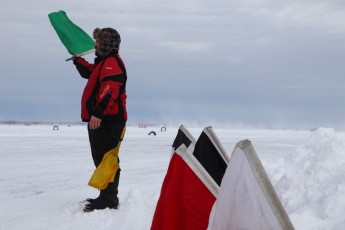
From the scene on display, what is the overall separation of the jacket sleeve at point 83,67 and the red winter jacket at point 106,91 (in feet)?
0.58

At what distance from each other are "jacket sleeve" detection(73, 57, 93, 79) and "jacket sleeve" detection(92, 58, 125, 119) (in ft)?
1.72

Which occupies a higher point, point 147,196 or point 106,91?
point 106,91

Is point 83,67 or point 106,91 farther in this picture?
point 83,67

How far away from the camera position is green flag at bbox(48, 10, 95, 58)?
512cm

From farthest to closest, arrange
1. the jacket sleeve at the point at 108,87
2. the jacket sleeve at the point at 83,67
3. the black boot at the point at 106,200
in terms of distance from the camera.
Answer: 1. the jacket sleeve at the point at 83,67
2. the black boot at the point at 106,200
3. the jacket sleeve at the point at 108,87

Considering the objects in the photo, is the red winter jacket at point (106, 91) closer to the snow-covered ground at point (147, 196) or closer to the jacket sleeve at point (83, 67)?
the jacket sleeve at point (83, 67)

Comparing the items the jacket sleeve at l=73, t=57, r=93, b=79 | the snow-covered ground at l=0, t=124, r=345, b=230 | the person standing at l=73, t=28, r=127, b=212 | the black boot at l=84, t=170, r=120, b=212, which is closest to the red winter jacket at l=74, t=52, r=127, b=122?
the person standing at l=73, t=28, r=127, b=212

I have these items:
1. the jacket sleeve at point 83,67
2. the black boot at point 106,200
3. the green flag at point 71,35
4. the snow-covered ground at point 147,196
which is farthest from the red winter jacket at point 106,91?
the snow-covered ground at point 147,196

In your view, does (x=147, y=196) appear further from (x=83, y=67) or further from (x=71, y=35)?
(x=71, y=35)

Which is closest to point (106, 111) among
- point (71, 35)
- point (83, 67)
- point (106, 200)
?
point (83, 67)

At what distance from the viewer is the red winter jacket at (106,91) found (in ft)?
14.9

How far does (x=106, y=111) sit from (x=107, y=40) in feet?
2.48

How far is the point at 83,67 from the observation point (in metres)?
5.08

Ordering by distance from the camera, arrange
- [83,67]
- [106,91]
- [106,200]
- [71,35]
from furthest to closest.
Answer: [71,35] < [83,67] < [106,200] < [106,91]
